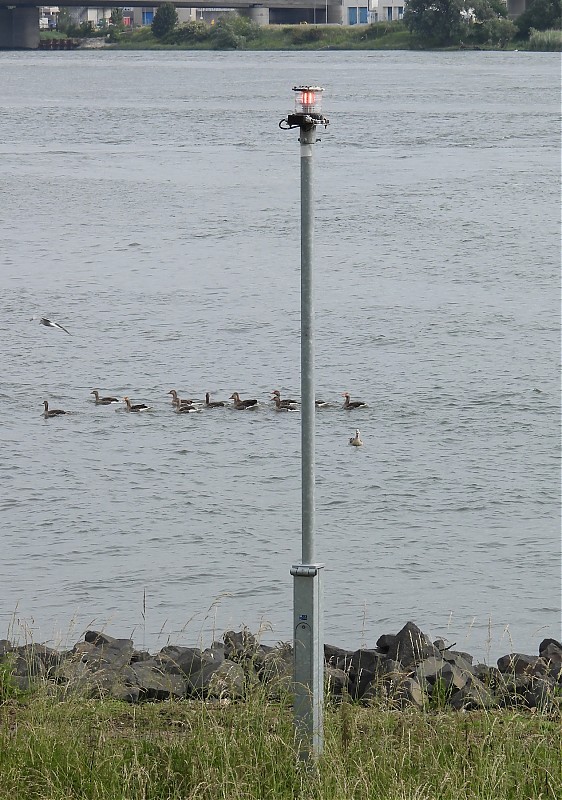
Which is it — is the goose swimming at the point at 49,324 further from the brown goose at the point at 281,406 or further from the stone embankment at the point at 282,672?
the stone embankment at the point at 282,672

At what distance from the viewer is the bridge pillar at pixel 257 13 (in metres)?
134

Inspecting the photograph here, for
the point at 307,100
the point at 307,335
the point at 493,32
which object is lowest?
the point at 307,335

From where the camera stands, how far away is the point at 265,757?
21.5 ft

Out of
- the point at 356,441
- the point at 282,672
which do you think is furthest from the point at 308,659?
the point at 356,441

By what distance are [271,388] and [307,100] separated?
43.9 ft

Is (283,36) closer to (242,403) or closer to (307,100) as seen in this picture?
(242,403)

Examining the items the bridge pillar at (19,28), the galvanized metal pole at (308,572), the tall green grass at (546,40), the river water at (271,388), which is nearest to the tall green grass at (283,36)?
the bridge pillar at (19,28)

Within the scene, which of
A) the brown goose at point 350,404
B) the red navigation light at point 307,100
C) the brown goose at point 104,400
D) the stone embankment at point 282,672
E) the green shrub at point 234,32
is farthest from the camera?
the green shrub at point 234,32

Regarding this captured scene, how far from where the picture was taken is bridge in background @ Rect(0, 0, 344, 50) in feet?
408

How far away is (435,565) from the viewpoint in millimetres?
12734

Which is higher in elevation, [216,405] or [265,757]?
[265,757]

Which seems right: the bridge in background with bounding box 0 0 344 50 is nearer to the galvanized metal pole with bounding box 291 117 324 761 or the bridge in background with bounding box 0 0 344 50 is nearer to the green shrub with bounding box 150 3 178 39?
the green shrub with bounding box 150 3 178 39

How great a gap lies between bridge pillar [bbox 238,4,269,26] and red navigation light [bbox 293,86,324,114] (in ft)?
430

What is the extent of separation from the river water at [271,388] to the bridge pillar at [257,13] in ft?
288
